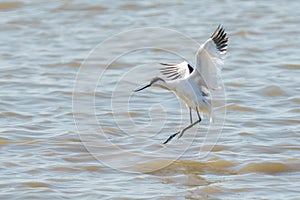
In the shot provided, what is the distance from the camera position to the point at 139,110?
9367 millimetres

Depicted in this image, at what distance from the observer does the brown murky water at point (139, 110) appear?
23.4 feet

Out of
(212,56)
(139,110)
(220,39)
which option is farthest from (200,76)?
(139,110)

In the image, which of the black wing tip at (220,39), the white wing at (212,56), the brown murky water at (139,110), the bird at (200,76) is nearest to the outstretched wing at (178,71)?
the bird at (200,76)

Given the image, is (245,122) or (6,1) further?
(6,1)

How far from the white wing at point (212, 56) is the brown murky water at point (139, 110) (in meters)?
0.85

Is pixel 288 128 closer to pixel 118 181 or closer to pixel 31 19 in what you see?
pixel 118 181

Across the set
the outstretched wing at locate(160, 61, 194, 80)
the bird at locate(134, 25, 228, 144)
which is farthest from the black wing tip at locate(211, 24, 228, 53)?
the outstretched wing at locate(160, 61, 194, 80)

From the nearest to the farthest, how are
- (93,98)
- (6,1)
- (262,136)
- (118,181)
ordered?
1. (118,181)
2. (262,136)
3. (93,98)
4. (6,1)

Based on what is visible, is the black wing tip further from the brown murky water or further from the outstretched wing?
the brown murky water

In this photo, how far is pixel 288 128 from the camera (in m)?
8.63

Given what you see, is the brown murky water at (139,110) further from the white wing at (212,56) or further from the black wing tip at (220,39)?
the black wing tip at (220,39)

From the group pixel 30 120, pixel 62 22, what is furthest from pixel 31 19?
pixel 30 120

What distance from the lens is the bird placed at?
718 centimetres

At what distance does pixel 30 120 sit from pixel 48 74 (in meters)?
1.95
